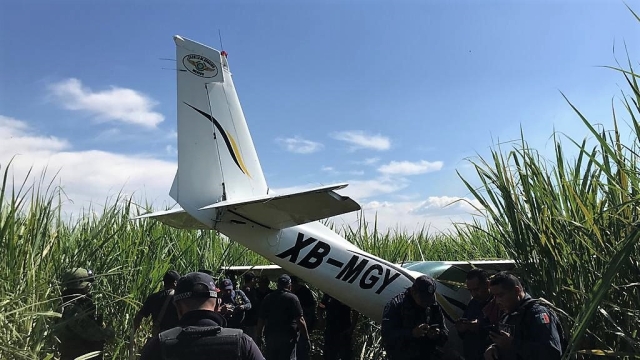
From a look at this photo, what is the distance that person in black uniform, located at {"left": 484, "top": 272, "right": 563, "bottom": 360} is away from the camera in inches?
128

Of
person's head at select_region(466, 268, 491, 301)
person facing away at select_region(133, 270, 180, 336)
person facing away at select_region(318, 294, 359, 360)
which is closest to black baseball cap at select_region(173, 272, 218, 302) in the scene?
person facing away at select_region(133, 270, 180, 336)

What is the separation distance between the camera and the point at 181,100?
6500mm

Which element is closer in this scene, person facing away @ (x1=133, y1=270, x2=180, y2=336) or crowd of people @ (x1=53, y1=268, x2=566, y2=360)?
crowd of people @ (x1=53, y1=268, x2=566, y2=360)

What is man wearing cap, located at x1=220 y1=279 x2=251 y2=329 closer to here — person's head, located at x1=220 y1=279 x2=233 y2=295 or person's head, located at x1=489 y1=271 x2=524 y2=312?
person's head, located at x1=220 y1=279 x2=233 y2=295

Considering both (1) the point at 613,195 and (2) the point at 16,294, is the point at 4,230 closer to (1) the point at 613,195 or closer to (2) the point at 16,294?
(2) the point at 16,294

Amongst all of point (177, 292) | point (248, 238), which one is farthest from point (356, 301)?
point (177, 292)

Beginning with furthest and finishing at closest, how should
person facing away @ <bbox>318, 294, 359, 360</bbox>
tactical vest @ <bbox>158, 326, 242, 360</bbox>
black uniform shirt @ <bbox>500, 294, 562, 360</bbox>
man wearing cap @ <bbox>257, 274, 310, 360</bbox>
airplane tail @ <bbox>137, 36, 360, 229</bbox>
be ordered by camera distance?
person facing away @ <bbox>318, 294, 359, 360</bbox>, man wearing cap @ <bbox>257, 274, 310, 360</bbox>, airplane tail @ <bbox>137, 36, 360, 229</bbox>, black uniform shirt @ <bbox>500, 294, 562, 360</bbox>, tactical vest @ <bbox>158, 326, 242, 360</bbox>

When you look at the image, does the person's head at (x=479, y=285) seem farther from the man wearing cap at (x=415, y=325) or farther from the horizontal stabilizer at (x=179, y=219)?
the horizontal stabilizer at (x=179, y=219)

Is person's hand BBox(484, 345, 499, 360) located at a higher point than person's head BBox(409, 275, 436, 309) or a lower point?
lower

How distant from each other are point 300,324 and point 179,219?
2090 millimetres

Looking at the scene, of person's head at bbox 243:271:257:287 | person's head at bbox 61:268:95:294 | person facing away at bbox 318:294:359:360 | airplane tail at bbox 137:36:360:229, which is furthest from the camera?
person's head at bbox 243:271:257:287

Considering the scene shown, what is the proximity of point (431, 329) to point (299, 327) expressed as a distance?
101 inches

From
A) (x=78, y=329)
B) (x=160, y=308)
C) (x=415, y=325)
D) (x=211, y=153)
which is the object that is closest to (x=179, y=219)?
(x=211, y=153)

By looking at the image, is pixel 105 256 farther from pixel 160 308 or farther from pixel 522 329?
pixel 522 329
